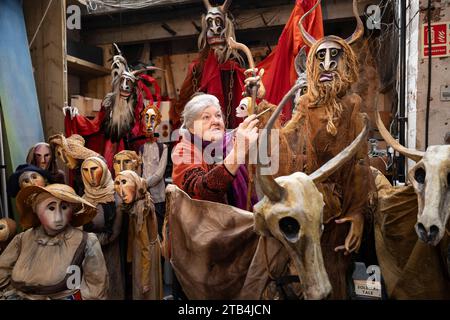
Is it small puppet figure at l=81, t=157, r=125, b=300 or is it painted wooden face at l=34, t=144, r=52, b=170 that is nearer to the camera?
small puppet figure at l=81, t=157, r=125, b=300

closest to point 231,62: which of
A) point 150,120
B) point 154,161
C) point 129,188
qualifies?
point 150,120

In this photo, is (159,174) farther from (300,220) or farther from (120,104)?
(300,220)

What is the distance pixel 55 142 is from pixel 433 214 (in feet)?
7.50

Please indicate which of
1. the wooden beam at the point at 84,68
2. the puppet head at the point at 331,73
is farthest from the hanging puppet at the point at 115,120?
the puppet head at the point at 331,73

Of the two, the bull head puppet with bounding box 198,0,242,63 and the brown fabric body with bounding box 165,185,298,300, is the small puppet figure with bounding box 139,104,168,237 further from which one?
the brown fabric body with bounding box 165,185,298,300

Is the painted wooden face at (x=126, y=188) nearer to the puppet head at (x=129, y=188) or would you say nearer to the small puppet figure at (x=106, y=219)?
the puppet head at (x=129, y=188)

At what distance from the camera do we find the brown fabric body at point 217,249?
1.18 metres

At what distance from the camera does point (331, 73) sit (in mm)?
1413

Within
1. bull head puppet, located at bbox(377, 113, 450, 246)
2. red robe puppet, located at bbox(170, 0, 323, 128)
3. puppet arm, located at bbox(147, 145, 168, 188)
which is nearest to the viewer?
bull head puppet, located at bbox(377, 113, 450, 246)

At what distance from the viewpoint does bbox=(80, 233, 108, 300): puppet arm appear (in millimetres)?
1614

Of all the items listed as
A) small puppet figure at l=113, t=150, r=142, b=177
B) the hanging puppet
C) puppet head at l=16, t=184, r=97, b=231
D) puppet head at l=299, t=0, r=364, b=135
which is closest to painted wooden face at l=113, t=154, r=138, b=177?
small puppet figure at l=113, t=150, r=142, b=177

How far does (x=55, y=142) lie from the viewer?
2.54 meters

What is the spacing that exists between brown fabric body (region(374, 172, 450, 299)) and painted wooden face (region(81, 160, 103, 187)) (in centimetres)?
150
